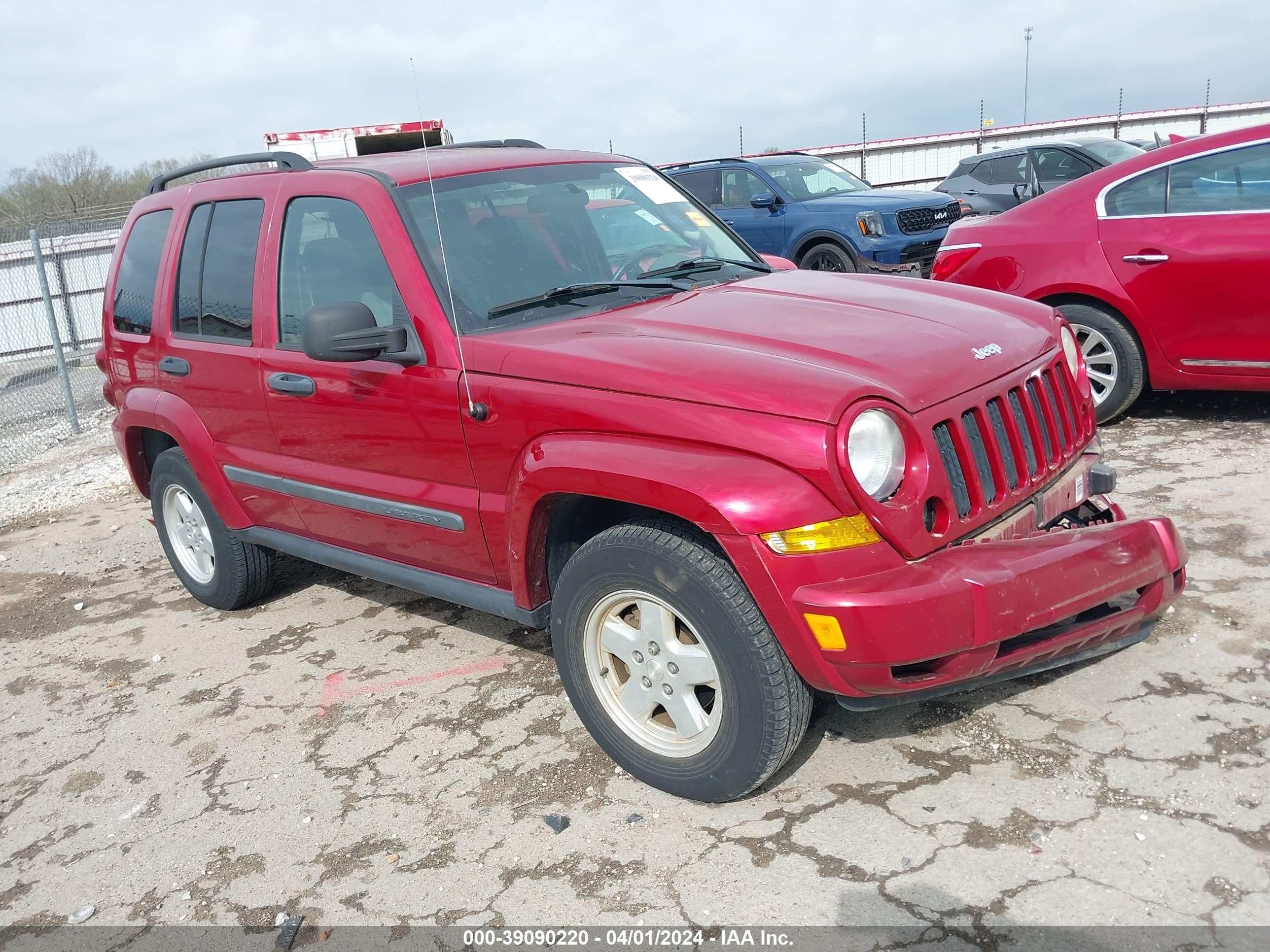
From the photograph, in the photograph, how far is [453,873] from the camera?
2855mm

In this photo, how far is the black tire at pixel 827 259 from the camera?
10859 millimetres

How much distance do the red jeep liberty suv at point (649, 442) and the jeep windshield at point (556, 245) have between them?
1cm

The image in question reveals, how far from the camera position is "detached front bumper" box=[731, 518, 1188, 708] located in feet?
8.18

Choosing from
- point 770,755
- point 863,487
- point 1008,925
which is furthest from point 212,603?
point 1008,925

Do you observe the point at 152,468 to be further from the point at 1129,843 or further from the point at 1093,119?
the point at 1093,119

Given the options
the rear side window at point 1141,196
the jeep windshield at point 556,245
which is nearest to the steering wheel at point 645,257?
the jeep windshield at point 556,245

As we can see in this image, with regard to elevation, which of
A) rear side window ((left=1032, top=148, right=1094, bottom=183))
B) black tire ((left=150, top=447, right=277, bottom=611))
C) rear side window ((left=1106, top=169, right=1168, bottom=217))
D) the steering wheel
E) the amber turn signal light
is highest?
rear side window ((left=1032, top=148, right=1094, bottom=183))

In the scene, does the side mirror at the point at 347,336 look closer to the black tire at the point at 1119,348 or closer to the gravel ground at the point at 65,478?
the black tire at the point at 1119,348

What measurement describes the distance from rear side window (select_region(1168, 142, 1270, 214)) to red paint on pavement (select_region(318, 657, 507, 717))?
4.37 metres

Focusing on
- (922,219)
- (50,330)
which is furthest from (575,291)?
(50,330)

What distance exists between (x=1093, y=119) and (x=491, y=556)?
942 inches

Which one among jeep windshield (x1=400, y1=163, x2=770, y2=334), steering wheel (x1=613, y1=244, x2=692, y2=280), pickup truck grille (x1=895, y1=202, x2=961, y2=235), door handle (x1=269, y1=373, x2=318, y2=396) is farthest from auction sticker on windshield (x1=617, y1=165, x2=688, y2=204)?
pickup truck grille (x1=895, y1=202, x2=961, y2=235)

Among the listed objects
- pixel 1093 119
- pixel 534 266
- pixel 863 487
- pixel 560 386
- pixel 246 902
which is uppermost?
pixel 1093 119

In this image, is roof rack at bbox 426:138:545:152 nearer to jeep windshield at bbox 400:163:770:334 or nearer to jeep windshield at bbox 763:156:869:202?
jeep windshield at bbox 400:163:770:334
